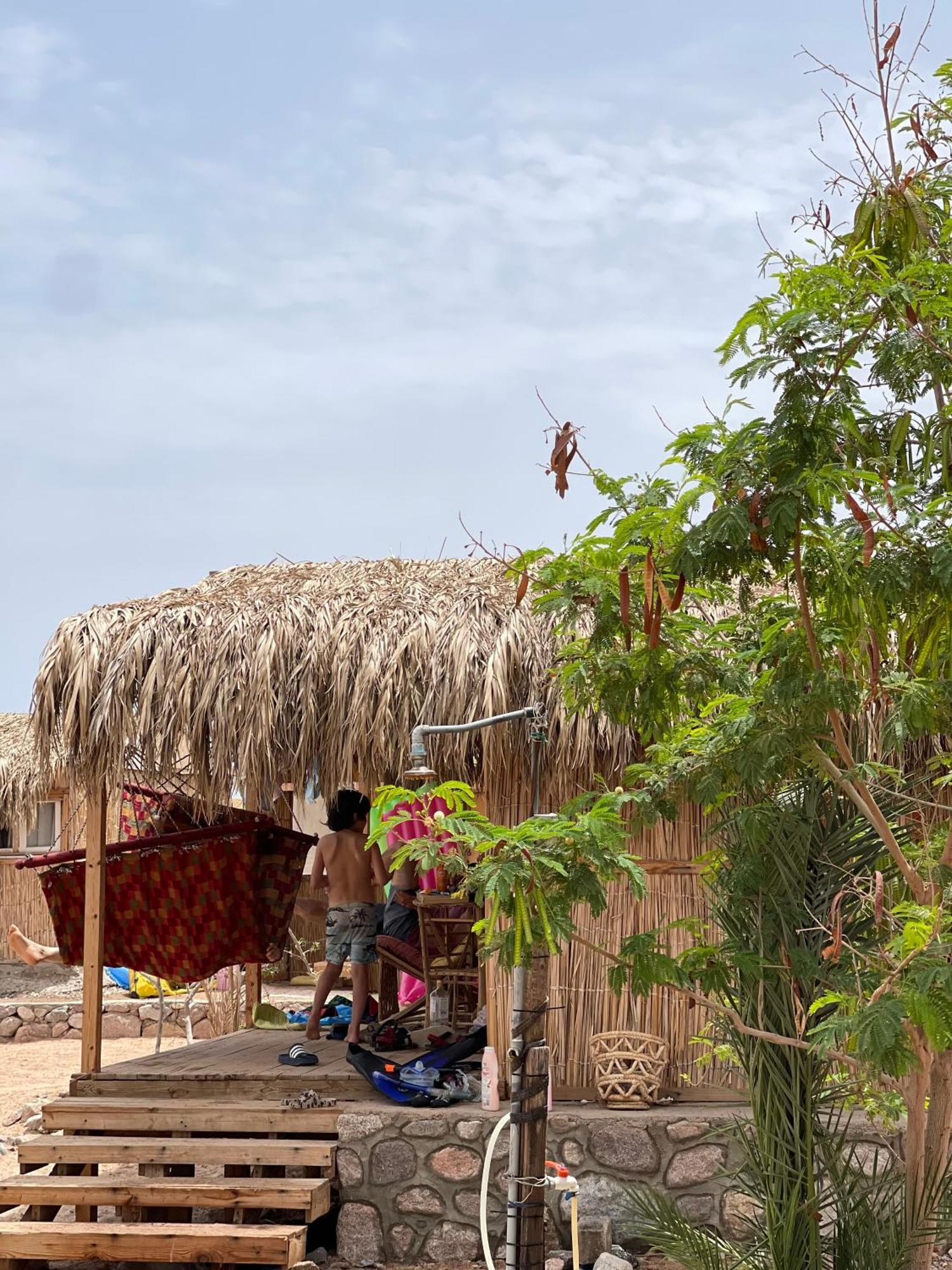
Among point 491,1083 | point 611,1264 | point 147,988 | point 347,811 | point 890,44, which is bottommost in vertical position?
point 147,988

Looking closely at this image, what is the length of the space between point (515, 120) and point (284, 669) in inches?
103

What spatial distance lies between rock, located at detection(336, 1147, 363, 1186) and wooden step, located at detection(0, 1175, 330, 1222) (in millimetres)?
149

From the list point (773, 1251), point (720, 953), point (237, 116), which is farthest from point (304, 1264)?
point (237, 116)

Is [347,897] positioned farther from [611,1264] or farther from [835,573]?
[835,573]

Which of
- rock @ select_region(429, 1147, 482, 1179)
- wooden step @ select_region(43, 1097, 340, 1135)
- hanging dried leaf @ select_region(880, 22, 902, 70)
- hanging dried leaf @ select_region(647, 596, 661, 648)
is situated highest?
hanging dried leaf @ select_region(880, 22, 902, 70)

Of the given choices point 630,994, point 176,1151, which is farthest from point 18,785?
point 630,994

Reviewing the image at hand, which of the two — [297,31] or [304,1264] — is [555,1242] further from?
[297,31]

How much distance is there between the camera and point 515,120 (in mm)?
5445

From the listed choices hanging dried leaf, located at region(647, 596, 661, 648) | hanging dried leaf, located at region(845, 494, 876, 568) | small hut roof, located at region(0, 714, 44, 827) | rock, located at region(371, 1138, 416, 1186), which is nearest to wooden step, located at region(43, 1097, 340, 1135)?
rock, located at region(371, 1138, 416, 1186)

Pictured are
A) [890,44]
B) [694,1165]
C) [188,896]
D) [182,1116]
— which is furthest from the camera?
[188,896]

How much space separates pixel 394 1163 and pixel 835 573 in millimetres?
Result: 3392

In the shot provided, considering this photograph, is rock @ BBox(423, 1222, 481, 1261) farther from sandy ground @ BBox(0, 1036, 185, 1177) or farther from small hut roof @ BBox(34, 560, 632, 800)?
sandy ground @ BBox(0, 1036, 185, 1177)

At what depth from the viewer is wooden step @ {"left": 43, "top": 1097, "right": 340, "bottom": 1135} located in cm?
536

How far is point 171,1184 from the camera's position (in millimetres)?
5027
